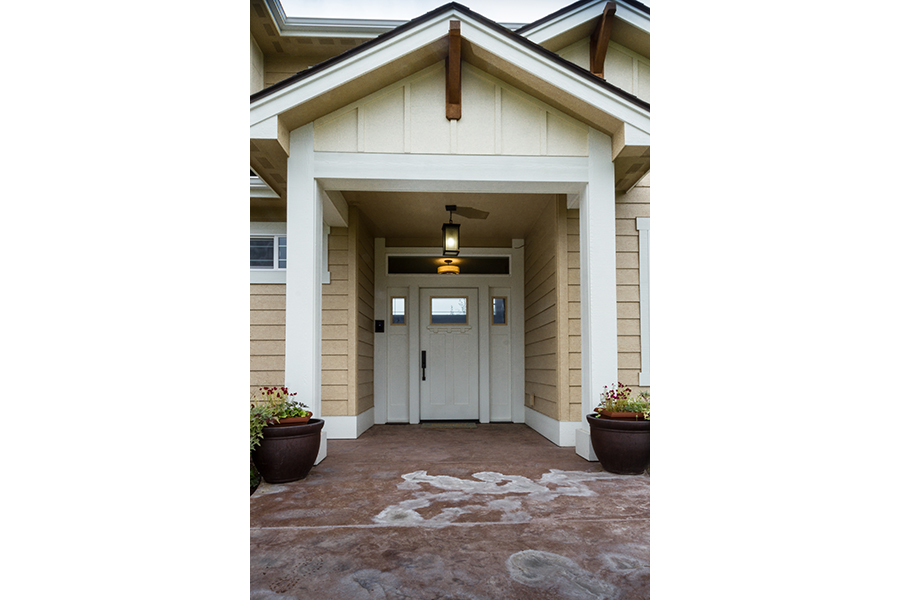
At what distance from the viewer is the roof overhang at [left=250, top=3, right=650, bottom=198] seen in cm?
396

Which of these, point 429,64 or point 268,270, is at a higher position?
point 429,64

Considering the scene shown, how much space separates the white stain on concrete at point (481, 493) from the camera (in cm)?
300

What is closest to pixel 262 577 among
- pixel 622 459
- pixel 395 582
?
pixel 395 582

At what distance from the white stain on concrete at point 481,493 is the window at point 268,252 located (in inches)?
118

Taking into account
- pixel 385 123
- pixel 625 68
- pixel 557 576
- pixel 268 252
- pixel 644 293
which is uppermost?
pixel 625 68

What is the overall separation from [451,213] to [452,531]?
3.90 metres

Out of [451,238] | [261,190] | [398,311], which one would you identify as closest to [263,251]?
[261,190]

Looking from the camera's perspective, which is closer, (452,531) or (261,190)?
(452,531)

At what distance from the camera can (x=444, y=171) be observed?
430 cm

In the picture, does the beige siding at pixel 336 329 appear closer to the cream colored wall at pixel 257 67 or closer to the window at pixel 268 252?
the window at pixel 268 252

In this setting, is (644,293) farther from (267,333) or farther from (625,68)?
(267,333)

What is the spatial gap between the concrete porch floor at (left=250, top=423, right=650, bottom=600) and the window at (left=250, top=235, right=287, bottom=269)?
2442mm

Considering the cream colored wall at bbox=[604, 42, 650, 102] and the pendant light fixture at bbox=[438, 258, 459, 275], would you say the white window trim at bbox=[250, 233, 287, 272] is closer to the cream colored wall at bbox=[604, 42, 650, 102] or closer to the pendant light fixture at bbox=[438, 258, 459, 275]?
the pendant light fixture at bbox=[438, 258, 459, 275]

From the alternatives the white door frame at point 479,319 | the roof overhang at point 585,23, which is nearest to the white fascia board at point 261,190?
the white door frame at point 479,319
